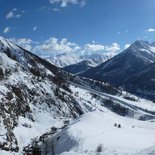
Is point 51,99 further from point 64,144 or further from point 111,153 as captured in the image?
point 111,153

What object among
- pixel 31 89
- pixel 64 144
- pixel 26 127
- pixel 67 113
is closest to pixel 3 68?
pixel 31 89

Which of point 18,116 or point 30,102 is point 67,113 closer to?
point 30,102

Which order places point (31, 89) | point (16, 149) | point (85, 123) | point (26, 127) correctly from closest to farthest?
point (16, 149)
point (85, 123)
point (26, 127)
point (31, 89)

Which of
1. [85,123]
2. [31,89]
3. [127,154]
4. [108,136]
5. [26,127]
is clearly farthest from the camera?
[31,89]

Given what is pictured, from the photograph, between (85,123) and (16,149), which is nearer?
(16,149)

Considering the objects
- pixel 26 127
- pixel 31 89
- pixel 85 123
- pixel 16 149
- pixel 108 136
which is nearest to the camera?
pixel 108 136

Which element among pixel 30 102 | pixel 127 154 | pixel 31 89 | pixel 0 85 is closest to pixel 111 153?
pixel 127 154

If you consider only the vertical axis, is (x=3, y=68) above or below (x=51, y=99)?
above

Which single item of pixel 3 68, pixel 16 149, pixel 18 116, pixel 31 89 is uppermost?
pixel 3 68

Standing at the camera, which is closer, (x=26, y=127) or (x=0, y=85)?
(x=26, y=127)
